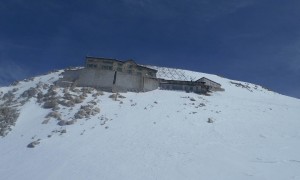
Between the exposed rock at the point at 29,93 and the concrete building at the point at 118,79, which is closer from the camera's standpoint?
the exposed rock at the point at 29,93

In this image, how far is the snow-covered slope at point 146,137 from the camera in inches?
1439

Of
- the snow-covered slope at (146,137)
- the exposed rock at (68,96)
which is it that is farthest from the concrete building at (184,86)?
the exposed rock at (68,96)

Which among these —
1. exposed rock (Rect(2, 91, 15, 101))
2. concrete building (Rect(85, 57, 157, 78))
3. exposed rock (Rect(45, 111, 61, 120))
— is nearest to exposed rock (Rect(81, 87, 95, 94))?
concrete building (Rect(85, 57, 157, 78))

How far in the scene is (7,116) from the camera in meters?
50.6

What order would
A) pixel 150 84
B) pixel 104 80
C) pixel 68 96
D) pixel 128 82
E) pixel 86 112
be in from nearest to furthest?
pixel 86 112 < pixel 68 96 < pixel 104 80 < pixel 128 82 < pixel 150 84

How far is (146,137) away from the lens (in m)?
45.1

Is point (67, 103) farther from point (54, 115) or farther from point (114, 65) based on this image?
point (114, 65)

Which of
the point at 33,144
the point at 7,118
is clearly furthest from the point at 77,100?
the point at 33,144

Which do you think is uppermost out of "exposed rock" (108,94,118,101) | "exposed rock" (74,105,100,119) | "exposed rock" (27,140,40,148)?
"exposed rock" (108,94,118,101)

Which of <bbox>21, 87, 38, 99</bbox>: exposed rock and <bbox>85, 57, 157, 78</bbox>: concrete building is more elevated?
<bbox>85, 57, 157, 78</bbox>: concrete building

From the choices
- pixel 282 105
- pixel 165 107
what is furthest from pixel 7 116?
pixel 282 105

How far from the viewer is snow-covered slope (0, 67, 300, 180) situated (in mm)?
36562

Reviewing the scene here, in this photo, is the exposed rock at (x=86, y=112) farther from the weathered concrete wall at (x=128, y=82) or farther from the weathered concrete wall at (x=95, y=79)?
the weathered concrete wall at (x=128, y=82)

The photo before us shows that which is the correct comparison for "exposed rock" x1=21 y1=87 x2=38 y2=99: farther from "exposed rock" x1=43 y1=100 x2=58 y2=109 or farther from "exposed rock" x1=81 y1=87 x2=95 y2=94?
"exposed rock" x1=81 y1=87 x2=95 y2=94
